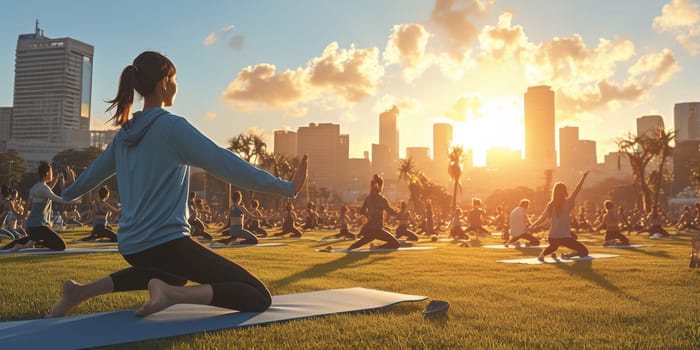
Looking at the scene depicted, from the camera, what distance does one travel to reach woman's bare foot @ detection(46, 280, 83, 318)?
454 cm

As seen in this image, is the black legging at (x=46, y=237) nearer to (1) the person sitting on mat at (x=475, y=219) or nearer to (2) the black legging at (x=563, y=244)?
(2) the black legging at (x=563, y=244)

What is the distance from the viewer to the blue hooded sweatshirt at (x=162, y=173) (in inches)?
162

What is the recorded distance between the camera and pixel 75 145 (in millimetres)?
183250

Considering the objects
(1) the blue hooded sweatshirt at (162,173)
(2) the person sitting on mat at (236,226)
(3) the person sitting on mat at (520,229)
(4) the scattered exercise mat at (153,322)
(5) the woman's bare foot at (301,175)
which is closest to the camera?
(4) the scattered exercise mat at (153,322)

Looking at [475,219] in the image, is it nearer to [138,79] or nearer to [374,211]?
[374,211]

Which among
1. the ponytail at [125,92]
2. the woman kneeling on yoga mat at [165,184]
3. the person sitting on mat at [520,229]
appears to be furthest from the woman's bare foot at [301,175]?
the person sitting on mat at [520,229]

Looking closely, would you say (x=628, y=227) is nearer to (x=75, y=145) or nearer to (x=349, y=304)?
(x=349, y=304)

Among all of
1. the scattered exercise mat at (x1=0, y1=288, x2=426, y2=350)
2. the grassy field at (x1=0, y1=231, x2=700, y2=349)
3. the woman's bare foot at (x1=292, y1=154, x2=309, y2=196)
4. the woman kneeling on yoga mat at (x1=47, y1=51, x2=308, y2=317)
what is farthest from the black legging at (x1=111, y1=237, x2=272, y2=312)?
the woman's bare foot at (x1=292, y1=154, x2=309, y2=196)

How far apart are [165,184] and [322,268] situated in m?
5.39

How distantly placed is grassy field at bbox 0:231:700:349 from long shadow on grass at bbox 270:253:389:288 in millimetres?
27

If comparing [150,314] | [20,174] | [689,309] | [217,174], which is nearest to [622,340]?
[689,309]

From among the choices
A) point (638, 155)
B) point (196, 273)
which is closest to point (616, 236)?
point (196, 273)

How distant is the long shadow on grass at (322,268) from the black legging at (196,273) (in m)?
2.32

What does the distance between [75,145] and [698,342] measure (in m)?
201
